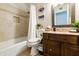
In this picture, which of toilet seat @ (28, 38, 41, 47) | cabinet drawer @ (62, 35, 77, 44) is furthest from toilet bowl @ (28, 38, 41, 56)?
cabinet drawer @ (62, 35, 77, 44)

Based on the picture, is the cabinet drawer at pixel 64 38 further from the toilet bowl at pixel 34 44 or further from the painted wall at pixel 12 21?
the painted wall at pixel 12 21

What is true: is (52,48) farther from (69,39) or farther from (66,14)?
(66,14)

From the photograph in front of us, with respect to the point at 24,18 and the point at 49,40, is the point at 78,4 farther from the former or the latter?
the point at 24,18

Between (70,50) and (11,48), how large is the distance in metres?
0.78

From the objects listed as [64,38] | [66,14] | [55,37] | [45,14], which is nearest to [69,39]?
[64,38]

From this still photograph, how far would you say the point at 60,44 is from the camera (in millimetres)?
1536

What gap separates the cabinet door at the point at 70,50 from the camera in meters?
1.42

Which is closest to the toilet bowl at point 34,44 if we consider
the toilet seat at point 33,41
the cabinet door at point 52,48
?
the toilet seat at point 33,41

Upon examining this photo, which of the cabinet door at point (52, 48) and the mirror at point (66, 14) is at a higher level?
the mirror at point (66, 14)

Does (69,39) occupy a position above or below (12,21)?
below

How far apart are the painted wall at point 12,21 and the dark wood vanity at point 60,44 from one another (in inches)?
12.8

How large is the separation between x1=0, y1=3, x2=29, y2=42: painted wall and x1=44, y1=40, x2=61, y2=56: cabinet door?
346 millimetres

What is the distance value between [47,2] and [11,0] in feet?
1.55

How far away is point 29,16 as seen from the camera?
1.58 m
